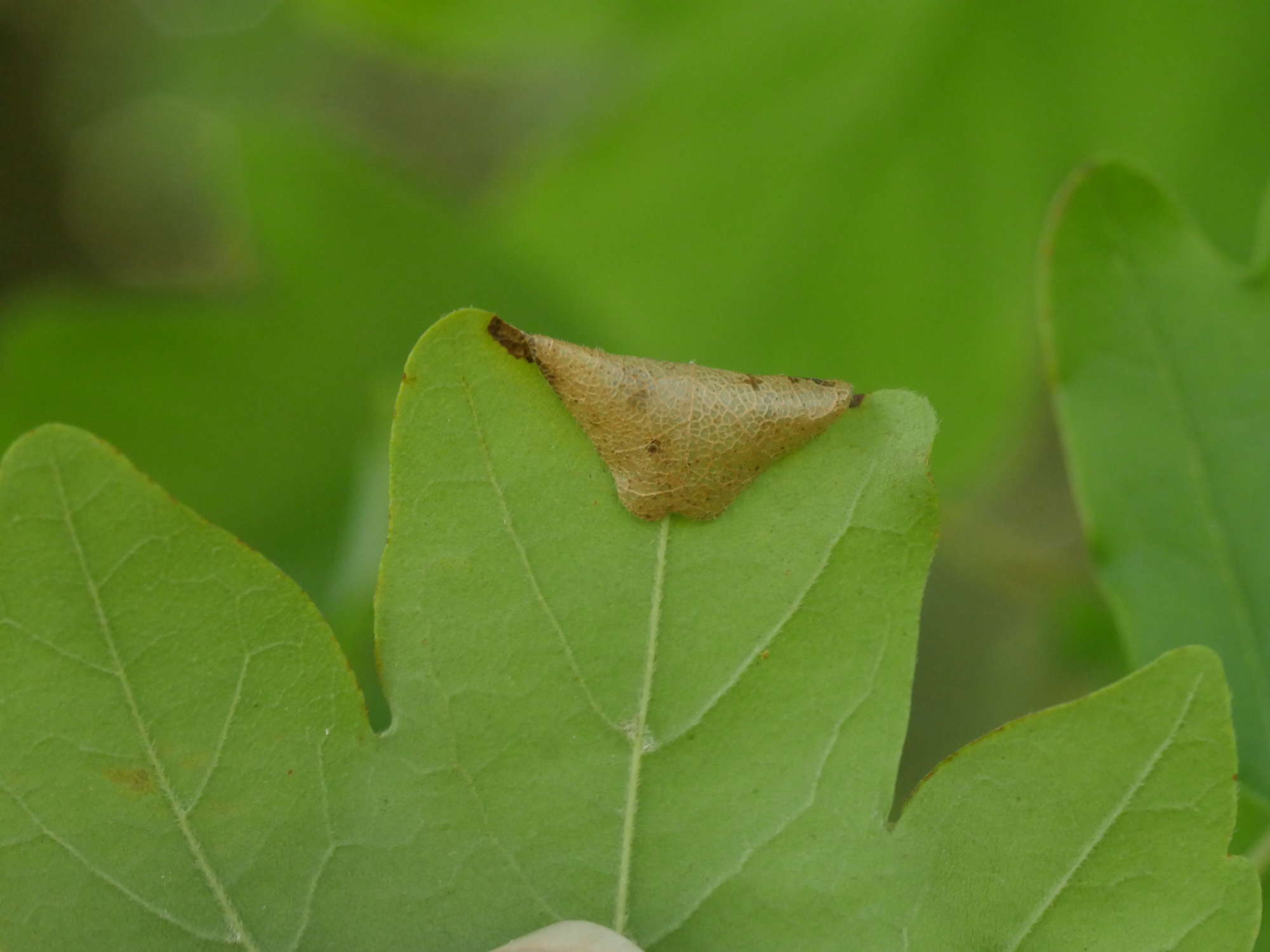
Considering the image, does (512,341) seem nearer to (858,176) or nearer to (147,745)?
(147,745)

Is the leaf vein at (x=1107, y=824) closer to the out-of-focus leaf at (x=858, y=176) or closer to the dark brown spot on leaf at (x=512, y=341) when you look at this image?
the dark brown spot on leaf at (x=512, y=341)

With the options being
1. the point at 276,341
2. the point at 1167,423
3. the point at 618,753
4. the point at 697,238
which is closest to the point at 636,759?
the point at 618,753

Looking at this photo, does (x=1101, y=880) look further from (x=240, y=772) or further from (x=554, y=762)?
(x=240, y=772)

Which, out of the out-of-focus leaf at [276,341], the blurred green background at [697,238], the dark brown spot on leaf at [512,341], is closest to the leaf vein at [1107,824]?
the dark brown spot on leaf at [512,341]

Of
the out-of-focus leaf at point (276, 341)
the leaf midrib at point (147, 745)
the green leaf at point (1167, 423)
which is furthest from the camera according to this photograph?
the out-of-focus leaf at point (276, 341)

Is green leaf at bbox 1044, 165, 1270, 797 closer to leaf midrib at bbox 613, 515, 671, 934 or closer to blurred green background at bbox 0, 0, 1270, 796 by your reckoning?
leaf midrib at bbox 613, 515, 671, 934

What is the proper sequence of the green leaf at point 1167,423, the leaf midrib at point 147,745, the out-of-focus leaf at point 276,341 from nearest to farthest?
the leaf midrib at point 147,745, the green leaf at point 1167,423, the out-of-focus leaf at point 276,341
